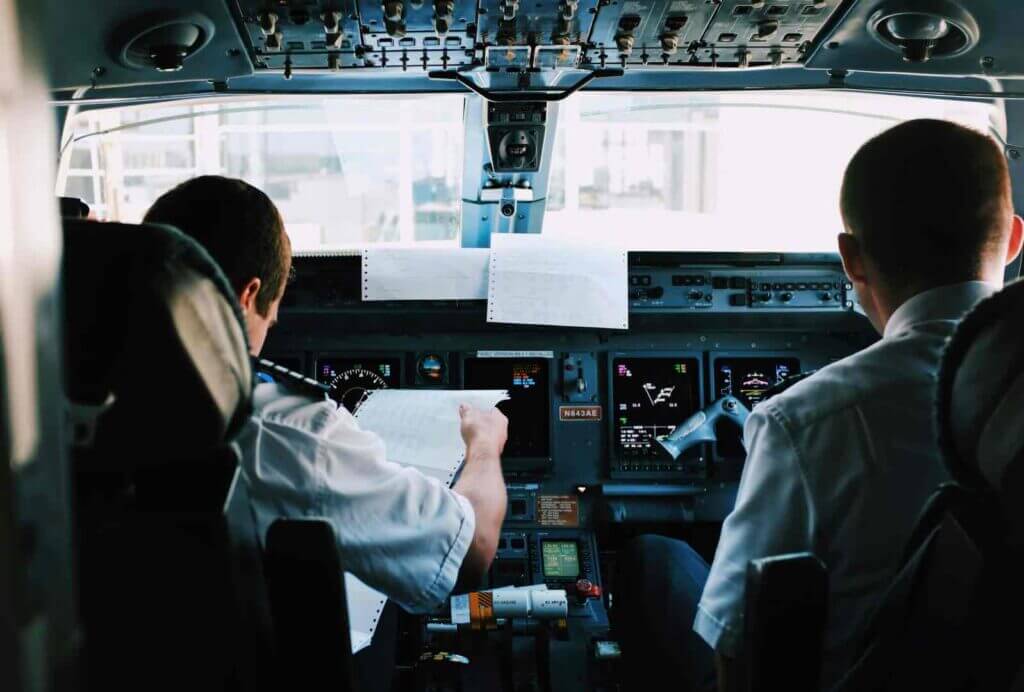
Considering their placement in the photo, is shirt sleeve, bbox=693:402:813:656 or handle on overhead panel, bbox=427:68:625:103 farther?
handle on overhead panel, bbox=427:68:625:103

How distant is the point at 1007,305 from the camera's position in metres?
1.00

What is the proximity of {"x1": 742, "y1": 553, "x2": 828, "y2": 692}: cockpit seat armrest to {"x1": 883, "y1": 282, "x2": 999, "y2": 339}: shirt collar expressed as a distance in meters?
0.43

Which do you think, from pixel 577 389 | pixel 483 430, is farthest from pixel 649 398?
pixel 483 430

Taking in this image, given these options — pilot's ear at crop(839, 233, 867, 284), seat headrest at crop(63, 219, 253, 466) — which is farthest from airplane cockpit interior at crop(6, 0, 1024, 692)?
pilot's ear at crop(839, 233, 867, 284)

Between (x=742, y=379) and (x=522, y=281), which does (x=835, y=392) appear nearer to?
(x=522, y=281)

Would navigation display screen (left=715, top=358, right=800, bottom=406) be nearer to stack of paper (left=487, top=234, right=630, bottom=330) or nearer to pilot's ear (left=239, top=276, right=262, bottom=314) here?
stack of paper (left=487, top=234, right=630, bottom=330)

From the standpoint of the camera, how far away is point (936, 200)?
1380 millimetres

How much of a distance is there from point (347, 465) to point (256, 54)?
59.1 inches

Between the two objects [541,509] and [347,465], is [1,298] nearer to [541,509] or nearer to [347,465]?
[347,465]

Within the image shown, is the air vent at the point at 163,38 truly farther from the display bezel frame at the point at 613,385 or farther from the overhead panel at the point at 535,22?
the display bezel frame at the point at 613,385

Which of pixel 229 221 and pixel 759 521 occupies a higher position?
pixel 229 221

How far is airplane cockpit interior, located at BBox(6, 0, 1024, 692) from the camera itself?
95 cm

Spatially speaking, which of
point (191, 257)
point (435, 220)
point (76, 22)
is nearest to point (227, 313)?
point (191, 257)

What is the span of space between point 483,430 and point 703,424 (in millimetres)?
1183
